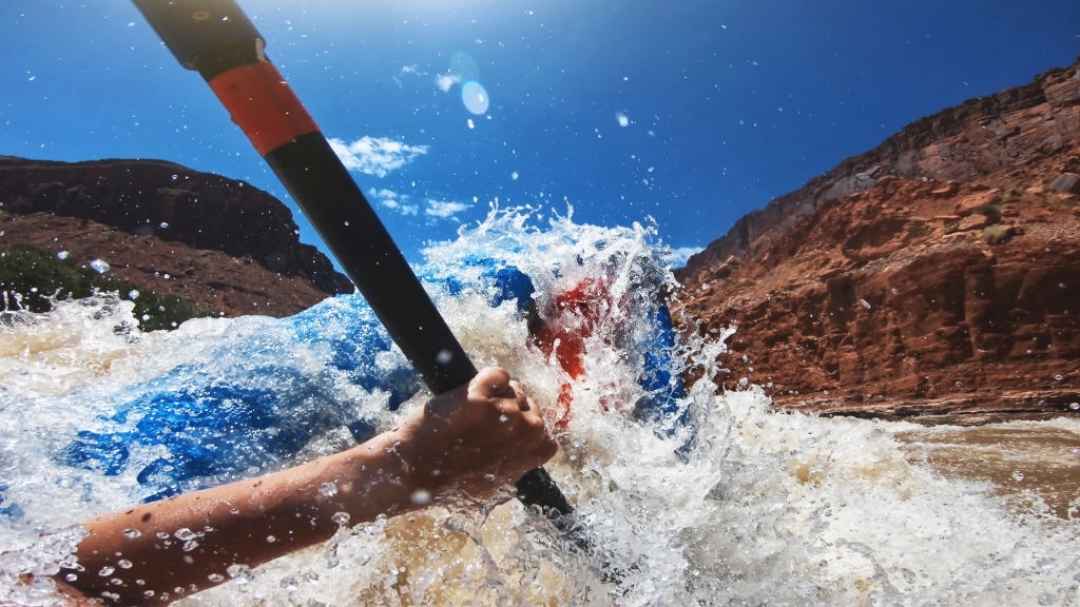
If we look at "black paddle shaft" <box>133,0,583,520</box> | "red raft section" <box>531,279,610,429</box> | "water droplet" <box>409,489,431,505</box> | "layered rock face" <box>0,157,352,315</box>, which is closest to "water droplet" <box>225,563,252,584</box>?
"water droplet" <box>409,489,431,505</box>

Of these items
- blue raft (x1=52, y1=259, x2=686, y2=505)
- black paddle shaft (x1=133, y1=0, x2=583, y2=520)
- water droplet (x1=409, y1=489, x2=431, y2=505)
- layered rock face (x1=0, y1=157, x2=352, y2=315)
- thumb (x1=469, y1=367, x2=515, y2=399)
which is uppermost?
layered rock face (x1=0, y1=157, x2=352, y2=315)

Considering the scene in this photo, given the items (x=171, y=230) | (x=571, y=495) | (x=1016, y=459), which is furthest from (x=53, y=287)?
(x=1016, y=459)

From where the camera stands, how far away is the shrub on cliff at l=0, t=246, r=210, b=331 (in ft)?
67.8

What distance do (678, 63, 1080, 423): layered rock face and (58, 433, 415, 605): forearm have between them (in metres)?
5.42

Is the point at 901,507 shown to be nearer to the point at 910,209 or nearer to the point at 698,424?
the point at 698,424

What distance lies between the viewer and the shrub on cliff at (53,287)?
814 inches

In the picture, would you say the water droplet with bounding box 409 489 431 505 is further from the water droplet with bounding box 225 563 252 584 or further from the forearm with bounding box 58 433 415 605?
the water droplet with bounding box 225 563 252 584

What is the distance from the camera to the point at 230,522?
930 mm

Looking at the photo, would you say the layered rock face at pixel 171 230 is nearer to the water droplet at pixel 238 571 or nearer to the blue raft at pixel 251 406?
the blue raft at pixel 251 406

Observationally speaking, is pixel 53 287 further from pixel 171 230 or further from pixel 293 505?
pixel 293 505

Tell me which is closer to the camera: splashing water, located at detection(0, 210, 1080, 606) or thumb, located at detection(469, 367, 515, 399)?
thumb, located at detection(469, 367, 515, 399)

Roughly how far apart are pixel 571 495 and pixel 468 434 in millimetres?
1325

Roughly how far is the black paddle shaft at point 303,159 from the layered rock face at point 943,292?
5492 mm

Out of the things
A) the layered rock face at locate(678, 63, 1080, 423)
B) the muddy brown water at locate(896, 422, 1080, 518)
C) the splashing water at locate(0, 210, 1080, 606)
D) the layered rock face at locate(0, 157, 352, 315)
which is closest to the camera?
the splashing water at locate(0, 210, 1080, 606)
